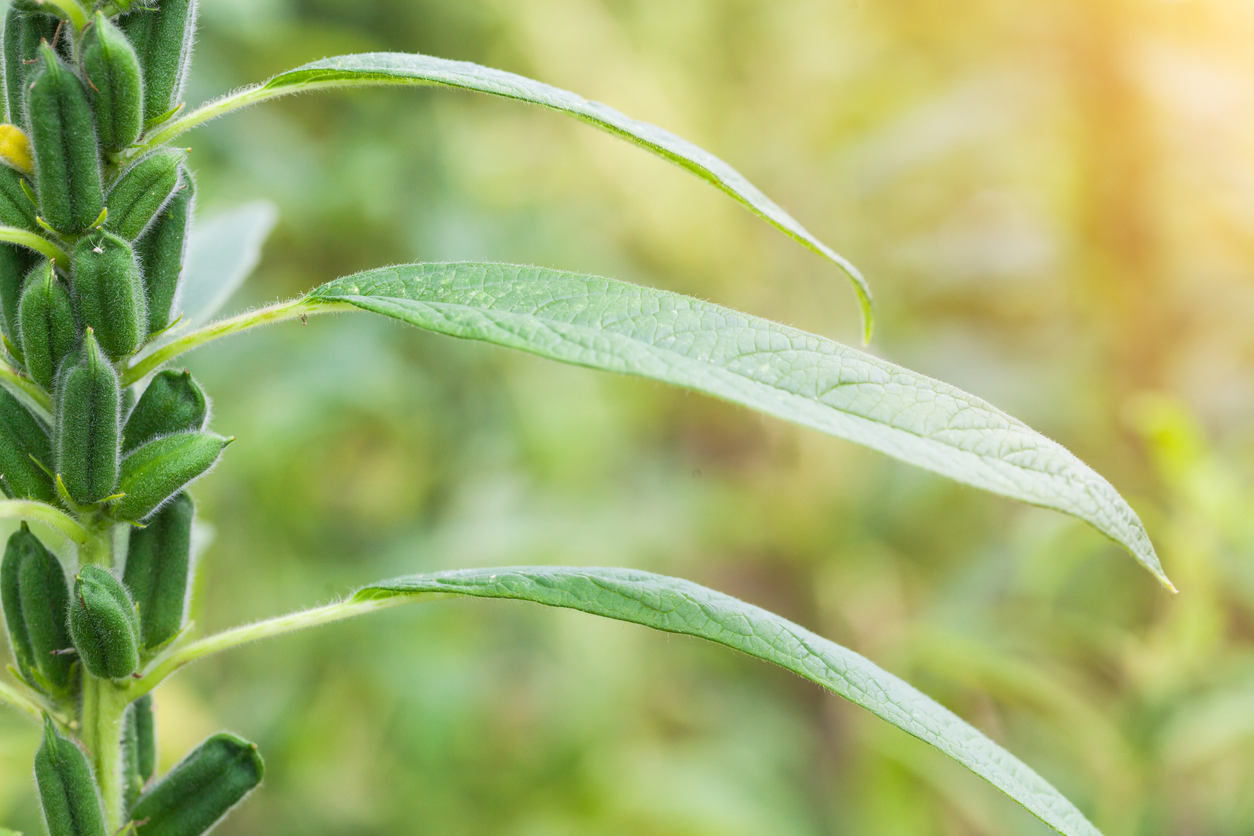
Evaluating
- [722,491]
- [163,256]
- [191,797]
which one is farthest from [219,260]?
[722,491]

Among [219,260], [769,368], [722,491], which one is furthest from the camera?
[722,491]

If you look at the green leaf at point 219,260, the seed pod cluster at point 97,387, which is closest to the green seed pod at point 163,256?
the seed pod cluster at point 97,387

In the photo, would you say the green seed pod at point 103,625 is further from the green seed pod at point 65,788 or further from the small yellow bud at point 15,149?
the small yellow bud at point 15,149

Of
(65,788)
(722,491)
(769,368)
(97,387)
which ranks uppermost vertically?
(722,491)

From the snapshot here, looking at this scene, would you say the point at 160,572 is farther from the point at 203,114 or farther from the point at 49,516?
the point at 203,114

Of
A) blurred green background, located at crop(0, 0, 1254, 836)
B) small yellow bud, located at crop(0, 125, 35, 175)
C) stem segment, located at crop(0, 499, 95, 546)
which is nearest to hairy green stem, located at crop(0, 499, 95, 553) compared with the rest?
stem segment, located at crop(0, 499, 95, 546)

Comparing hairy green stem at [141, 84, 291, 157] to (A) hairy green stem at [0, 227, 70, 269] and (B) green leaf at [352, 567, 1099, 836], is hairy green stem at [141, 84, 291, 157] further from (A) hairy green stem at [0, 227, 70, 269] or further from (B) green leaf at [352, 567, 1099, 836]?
(B) green leaf at [352, 567, 1099, 836]

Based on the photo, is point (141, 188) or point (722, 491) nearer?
point (141, 188)
